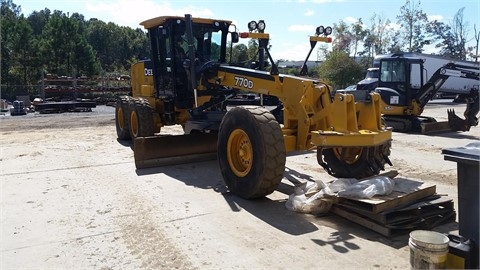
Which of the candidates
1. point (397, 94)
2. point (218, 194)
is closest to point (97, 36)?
point (397, 94)

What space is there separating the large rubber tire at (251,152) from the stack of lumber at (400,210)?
0.86 m

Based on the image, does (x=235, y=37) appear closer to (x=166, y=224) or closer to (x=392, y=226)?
(x=166, y=224)

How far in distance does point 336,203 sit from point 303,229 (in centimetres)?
62

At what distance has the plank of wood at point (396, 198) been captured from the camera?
173 inches

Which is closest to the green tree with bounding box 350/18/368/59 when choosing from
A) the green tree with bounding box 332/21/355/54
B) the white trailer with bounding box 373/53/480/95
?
the green tree with bounding box 332/21/355/54

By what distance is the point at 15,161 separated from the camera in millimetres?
8125

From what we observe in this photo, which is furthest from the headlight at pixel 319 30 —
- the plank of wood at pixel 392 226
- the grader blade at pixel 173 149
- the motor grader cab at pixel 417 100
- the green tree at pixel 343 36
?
the green tree at pixel 343 36

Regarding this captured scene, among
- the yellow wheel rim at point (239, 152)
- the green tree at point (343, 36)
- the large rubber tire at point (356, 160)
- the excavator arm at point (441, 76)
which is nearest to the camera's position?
the large rubber tire at point (356, 160)

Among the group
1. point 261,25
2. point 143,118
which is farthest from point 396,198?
point 143,118

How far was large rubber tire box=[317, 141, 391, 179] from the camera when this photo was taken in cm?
539

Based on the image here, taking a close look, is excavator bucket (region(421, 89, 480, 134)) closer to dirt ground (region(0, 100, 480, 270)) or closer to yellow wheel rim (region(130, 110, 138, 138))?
dirt ground (region(0, 100, 480, 270))

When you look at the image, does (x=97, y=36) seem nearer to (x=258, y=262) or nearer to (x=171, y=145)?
(x=171, y=145)

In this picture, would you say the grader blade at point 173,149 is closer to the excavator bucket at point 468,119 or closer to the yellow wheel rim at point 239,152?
the yellow wheel rim at point 239,152

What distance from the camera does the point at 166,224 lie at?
4.67 metres
